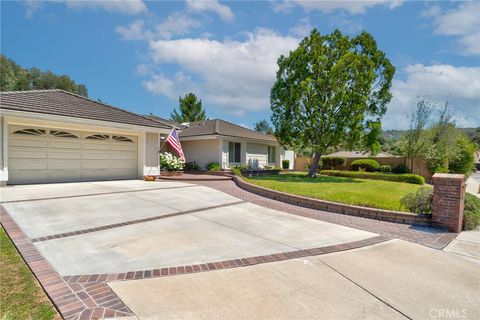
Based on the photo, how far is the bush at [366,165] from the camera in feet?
78.0

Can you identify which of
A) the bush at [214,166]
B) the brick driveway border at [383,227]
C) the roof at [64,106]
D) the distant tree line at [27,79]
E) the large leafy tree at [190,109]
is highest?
the distant tree line at [27,79]

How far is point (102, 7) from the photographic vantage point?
1125 cm

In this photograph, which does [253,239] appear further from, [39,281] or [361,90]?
[361,90]

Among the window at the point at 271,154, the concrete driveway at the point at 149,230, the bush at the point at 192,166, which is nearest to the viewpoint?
the concrete driveway at the point at 149,230

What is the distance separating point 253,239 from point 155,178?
35.7 ft

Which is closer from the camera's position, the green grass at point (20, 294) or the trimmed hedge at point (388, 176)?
the green grass at point (20, 294)

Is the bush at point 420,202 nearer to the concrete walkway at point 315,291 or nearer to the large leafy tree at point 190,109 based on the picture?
the concrete walkway at point 315,291

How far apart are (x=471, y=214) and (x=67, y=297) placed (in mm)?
8832

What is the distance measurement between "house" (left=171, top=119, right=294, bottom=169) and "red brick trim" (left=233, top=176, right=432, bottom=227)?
30.7ft

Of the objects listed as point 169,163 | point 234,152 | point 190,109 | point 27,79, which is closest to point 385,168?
point 234,152

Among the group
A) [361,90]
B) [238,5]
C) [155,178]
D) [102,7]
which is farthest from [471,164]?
[102,7]

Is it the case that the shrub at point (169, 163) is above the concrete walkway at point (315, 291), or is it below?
above
